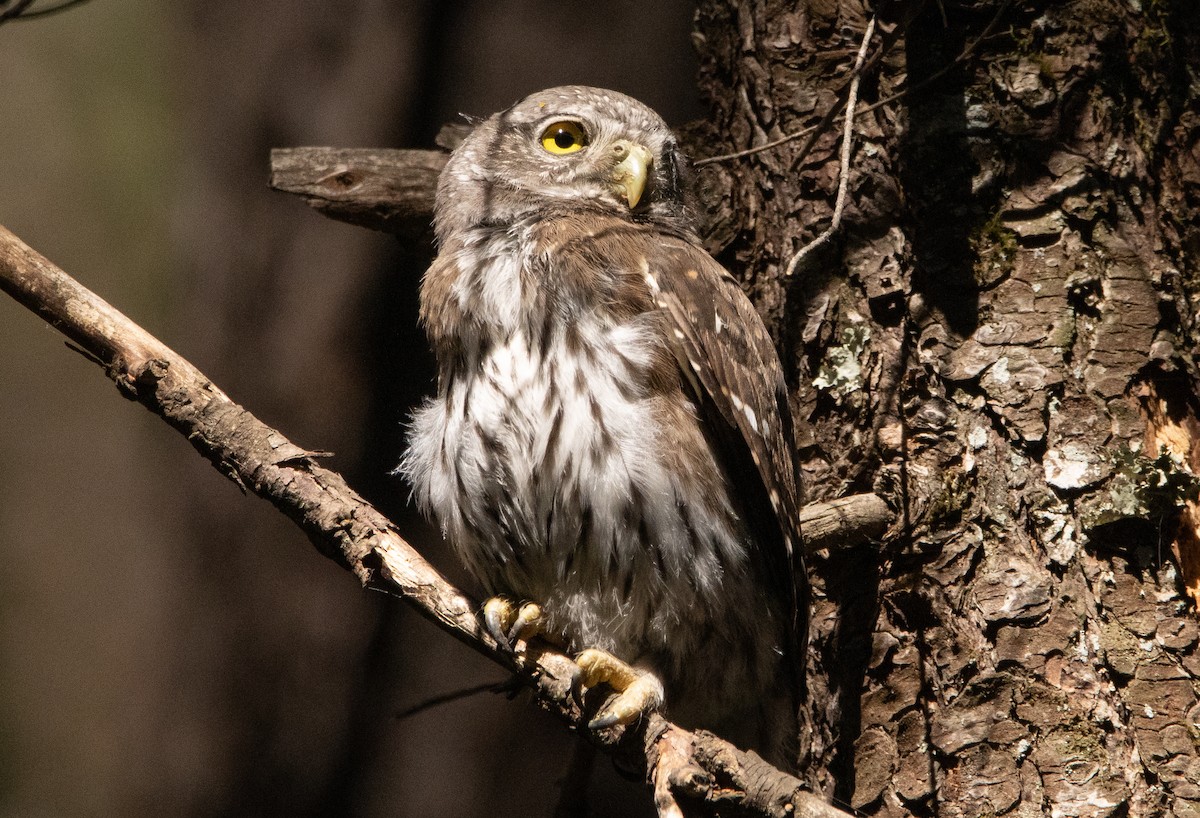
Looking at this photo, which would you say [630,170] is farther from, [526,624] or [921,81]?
[526,624]

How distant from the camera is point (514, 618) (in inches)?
121

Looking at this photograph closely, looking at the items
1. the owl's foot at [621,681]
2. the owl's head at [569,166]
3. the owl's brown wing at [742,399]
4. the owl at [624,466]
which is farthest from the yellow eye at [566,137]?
the owl's foot at [621,681]

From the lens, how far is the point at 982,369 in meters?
2.97

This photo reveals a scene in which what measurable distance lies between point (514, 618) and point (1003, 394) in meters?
1.53

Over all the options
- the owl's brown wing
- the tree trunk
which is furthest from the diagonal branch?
the tree trunk

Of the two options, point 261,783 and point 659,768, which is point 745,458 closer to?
point 659,768

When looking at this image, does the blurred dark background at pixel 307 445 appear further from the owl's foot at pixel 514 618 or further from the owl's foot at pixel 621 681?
the owl's foot at pixel 621 681

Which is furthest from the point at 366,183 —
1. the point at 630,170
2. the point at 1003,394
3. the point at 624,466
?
the point at 1003,394

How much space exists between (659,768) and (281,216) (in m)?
3.99

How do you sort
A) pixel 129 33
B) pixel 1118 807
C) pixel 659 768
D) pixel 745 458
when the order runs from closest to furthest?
1. pixel 659 768
2. pixel 1118 807
3. pixel 745 458
4. pixel 129 33

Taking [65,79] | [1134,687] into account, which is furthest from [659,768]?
[65,79]

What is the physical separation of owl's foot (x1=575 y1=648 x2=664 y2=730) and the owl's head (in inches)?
58.2

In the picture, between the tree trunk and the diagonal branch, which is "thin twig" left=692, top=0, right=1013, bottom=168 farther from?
the diagonal branch

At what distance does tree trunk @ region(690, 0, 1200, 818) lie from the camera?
270 centimetres
